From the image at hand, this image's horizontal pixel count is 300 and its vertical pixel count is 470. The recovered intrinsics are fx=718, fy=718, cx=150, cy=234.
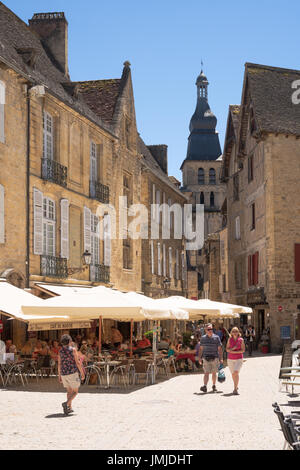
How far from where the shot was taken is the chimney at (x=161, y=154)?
43.7 metres

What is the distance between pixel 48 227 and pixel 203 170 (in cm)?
7555

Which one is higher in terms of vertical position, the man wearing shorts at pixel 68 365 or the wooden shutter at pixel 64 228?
the wooden shutter at pixel 64 228

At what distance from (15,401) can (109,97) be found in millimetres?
19527

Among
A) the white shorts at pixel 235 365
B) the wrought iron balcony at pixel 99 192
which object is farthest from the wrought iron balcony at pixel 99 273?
the white shorts at pixel 235 365

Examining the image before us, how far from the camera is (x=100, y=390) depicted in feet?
49.2

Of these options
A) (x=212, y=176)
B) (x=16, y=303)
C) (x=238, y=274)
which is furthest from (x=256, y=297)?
(x=212, y=176)

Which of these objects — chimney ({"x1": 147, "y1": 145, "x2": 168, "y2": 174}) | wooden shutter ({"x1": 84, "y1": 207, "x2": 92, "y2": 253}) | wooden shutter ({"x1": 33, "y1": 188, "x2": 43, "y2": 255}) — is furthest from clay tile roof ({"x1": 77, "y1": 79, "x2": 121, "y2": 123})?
chimney ({"x1": 147, "y1": 145, "x2": 168, "y2": 174})

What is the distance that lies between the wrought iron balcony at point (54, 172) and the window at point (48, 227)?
702 millimetres

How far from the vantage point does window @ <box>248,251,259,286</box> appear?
34812 millimetres

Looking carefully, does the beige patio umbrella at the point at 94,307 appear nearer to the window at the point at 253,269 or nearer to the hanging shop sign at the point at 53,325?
the hanging shop sign at the point at 53,325

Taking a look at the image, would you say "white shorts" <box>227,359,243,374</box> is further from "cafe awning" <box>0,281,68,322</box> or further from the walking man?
"cafe awning" <box>0,281,68,322</box>

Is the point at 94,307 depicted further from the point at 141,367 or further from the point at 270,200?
the point at 270,200

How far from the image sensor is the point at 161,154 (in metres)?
44.0
